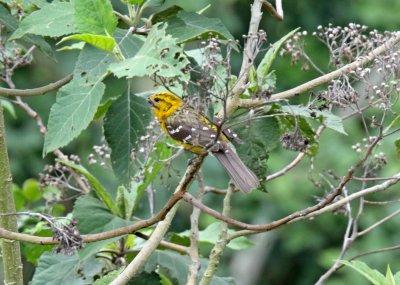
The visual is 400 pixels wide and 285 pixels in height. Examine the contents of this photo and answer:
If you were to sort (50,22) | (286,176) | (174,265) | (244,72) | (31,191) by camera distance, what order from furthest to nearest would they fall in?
(286,176), (31,191), (174,265), (50,22), (244,72)

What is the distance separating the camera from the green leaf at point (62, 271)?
8.83ft

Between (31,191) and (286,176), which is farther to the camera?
(286,176)

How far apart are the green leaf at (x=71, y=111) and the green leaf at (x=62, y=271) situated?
52 cm

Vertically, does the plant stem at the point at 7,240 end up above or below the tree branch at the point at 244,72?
below

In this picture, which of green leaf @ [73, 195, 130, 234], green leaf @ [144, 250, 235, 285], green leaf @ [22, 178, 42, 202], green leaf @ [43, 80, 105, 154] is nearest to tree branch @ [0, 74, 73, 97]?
green leaf @ [43, 80, 105, 154]

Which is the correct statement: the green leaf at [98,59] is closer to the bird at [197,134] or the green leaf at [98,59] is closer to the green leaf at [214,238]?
the bird at [197,134]

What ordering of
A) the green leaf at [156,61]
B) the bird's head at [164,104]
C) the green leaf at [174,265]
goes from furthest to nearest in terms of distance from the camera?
the bird's head at [164,104]
the green leaf at [174,265]
the green leaf at [156,61]

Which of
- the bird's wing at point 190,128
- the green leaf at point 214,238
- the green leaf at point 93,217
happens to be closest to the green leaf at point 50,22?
the bird's wing at point 190,128

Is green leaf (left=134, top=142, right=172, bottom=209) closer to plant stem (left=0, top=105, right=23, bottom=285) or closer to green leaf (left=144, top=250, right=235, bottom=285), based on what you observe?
green leaf (left=144, top=250, right=235, bottom=285)

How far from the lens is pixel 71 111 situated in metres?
2.29

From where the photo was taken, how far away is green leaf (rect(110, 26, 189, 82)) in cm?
210

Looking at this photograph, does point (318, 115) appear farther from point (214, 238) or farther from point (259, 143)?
point (214, 238)

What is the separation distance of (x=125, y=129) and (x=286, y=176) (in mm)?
7606

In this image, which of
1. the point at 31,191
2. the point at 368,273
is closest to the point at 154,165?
the point at 368,273
